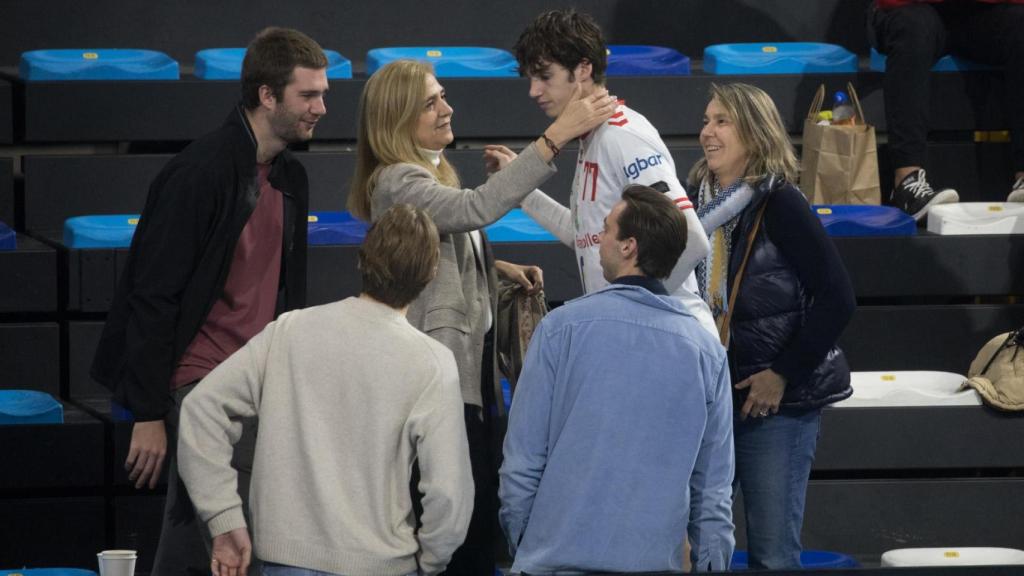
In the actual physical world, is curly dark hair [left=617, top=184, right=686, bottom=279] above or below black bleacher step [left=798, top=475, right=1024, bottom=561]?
above

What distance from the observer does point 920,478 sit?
4.85 metres

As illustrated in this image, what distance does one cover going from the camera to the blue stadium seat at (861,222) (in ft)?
17.4

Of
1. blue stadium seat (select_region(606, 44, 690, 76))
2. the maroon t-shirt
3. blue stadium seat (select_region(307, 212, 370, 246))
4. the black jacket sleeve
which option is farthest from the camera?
blue stadium seat (select_region(606, 44, 690, 76))

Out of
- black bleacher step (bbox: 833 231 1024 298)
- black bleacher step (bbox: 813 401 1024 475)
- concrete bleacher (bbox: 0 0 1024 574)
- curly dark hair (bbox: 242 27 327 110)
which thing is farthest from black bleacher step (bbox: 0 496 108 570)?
black bleacher step (bbox: 833 231 1024 298)

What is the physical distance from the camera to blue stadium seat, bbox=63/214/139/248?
4977mm

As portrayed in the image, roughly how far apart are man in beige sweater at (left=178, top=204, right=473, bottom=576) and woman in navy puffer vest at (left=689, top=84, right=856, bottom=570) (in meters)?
0.92

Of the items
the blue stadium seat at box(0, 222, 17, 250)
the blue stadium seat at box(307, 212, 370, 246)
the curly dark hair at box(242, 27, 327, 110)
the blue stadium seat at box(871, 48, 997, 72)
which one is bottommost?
the blue stadium seat at box(0, 222, 17, 250)

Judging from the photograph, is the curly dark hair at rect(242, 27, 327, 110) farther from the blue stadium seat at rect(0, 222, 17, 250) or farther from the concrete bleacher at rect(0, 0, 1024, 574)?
the blue stadium seat at rect(0, 222, 17, 250)

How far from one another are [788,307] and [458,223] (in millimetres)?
783

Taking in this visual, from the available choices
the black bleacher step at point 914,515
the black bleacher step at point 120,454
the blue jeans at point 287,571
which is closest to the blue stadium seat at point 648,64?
the black bleacher step at point 914,515

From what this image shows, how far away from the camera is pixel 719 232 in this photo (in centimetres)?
371

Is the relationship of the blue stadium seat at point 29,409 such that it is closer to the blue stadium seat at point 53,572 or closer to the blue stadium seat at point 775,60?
the blue stadium seat at point 53,572

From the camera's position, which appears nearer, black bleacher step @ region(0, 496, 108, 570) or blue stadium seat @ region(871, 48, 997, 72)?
black bleacher step @ region(0, 496, 108, 570)

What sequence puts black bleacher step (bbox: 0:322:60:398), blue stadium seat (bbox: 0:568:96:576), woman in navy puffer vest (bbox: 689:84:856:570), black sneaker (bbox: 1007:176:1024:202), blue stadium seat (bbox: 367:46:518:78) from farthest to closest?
blue stadium seat (bbox: 367:46:518:78) < black sneaker (bbox: 1007:176:1024:202) < black bleacher step (bbox: 0:322:60:398) < blue stadium seat (bbox: 0:568:96:576) < woman in navy puffer vest (bbox: 689:84:856:570)
